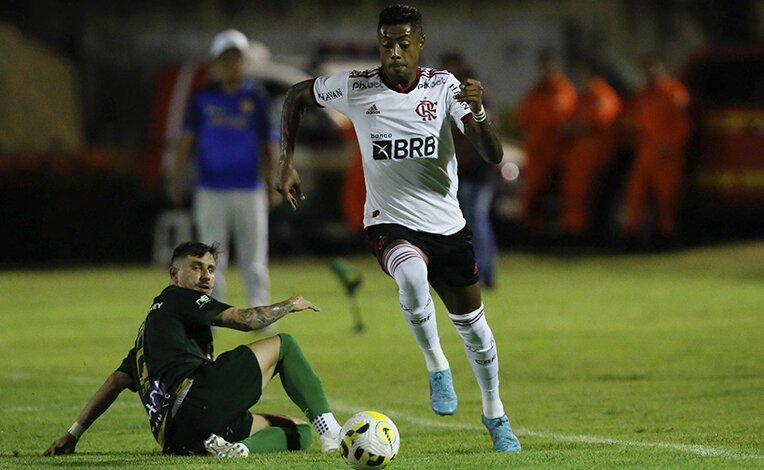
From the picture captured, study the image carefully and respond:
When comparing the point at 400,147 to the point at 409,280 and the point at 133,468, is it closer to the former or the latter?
the point at 409,280

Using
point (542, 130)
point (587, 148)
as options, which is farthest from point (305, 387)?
point (542, 130)

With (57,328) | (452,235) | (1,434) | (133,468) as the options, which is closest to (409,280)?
(452,235)

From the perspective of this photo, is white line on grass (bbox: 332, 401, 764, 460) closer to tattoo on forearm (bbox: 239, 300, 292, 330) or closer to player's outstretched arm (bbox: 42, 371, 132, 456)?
tattoo on forearm (bbox: 239, 300, 292, 330)

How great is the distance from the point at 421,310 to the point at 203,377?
1.23 m

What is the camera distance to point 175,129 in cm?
2322

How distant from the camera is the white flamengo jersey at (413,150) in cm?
924

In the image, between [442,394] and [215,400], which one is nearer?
[215,400]

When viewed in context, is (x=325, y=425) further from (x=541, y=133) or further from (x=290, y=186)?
(x=541, y=133)

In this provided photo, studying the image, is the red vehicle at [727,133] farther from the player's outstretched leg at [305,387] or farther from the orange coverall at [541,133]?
A: the player's outstretched leg at [305,387]

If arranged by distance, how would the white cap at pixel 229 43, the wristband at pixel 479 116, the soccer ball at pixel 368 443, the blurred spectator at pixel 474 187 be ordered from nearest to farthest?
the soccer ball at pixel 368 443
the wristband at pixel 479 116
the white cap at pixel 229 43
the blurred spectator at pixel 474 187

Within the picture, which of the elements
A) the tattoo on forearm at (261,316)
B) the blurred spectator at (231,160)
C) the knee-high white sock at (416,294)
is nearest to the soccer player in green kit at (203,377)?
the tattoo on forearm at (261,316)

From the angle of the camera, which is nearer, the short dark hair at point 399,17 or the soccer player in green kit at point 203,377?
the soccer player in green kit at point 203,377

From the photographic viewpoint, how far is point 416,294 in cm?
899

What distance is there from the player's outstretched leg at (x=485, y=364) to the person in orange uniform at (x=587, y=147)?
1431 centimetres
